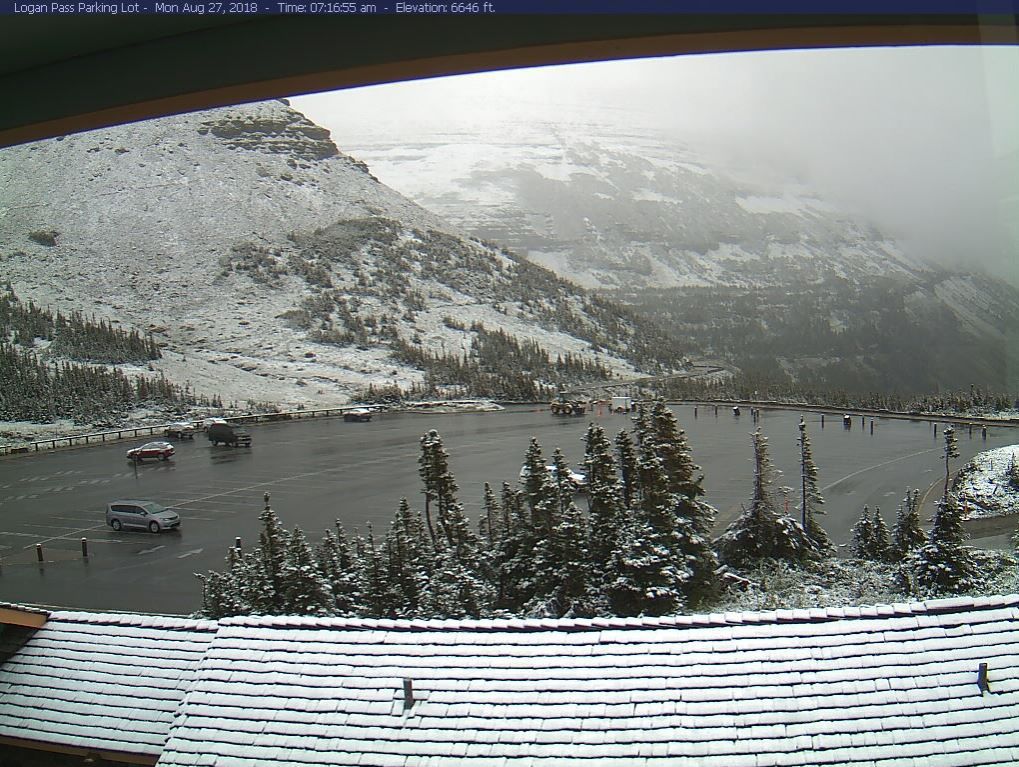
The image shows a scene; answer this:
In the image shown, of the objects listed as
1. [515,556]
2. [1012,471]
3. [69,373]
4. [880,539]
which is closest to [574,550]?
[515,556]

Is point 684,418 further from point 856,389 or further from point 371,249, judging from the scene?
point 371,249

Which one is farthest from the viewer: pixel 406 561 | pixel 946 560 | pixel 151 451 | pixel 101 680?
pixel 151 451

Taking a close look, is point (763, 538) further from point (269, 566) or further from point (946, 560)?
point (269, 566)

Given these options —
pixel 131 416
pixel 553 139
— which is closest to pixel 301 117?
pixel 553 139

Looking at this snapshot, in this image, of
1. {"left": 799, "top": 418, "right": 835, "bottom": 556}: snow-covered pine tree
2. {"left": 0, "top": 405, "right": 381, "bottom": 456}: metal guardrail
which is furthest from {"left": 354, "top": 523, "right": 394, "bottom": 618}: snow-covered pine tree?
{"left": 799, "top": 418, "right": 835, "bottom": 556}: snow-covered pine tree

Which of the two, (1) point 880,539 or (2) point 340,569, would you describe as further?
(2) point 340,569

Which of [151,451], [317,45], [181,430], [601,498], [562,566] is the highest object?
[317,45]

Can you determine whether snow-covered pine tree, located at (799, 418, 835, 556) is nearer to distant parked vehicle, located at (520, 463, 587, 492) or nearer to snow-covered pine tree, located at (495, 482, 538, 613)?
distant parked vehicle, located at (520, 463, 587, 492)
